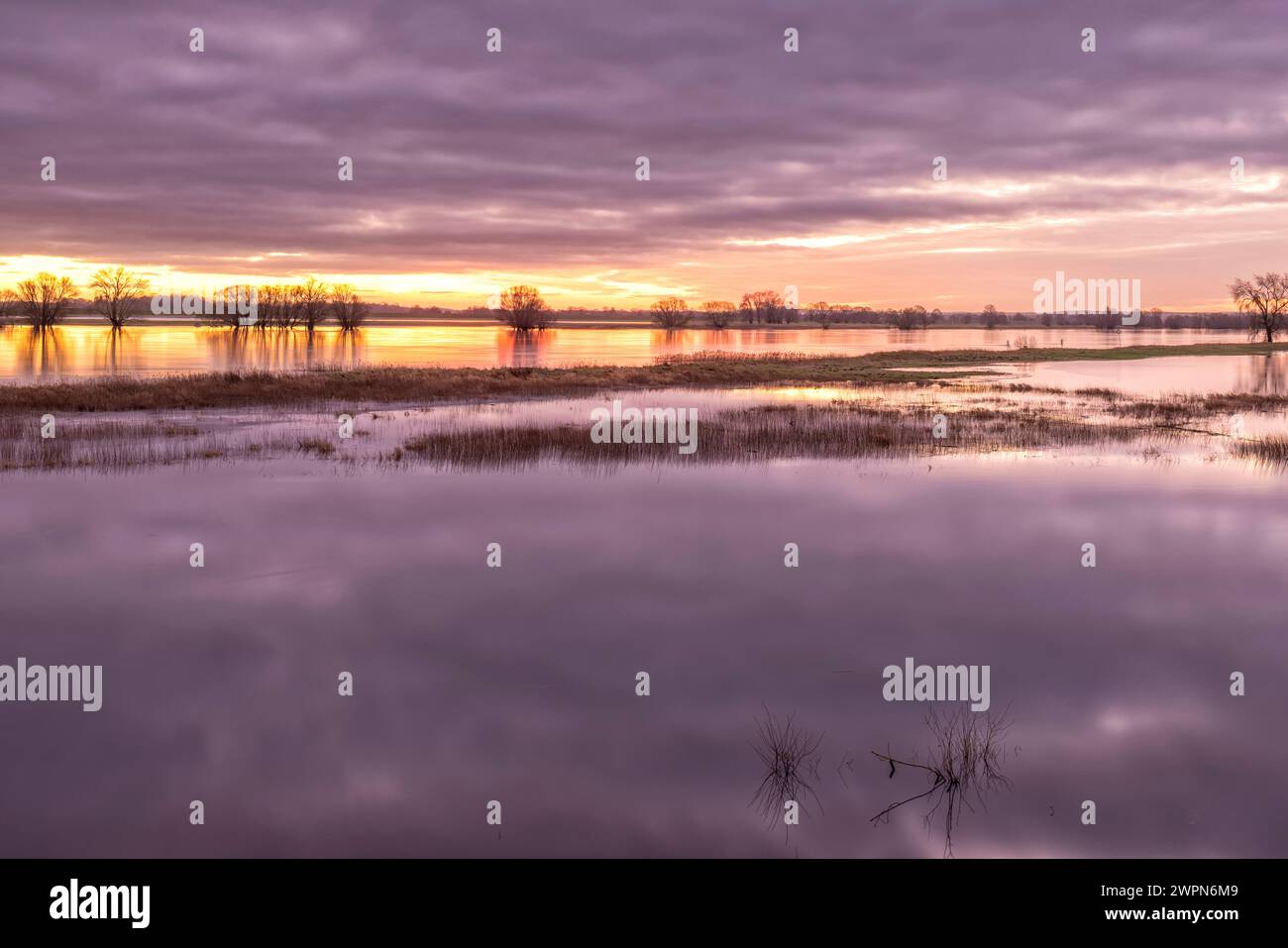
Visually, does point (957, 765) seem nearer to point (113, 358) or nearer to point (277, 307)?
point (113, 358)

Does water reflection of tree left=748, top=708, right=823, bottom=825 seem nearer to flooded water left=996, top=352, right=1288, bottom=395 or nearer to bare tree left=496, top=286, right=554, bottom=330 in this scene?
flooded water left=996, top=352, right=1288, bottom=395

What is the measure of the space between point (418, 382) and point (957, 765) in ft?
147

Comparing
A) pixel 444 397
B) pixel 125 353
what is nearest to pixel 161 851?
pixel 444 397

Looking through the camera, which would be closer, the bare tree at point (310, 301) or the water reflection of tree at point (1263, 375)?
the water reflection of tree at point (1263, 375)

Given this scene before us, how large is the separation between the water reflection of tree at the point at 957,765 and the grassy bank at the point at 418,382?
37825 millimetres

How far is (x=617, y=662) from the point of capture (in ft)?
41.8

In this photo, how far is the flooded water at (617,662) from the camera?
8.55 metres

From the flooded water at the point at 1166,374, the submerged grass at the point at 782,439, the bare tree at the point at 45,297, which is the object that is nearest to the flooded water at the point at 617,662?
the submerged grass at the point at 782,439

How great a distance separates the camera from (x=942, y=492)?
78.1 feet

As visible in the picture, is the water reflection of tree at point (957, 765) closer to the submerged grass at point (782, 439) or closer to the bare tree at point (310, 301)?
the submerged grass at point (782, 439)

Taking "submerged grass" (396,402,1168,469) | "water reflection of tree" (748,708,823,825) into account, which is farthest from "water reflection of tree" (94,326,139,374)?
"water reflection of tree" (748,708,823,825)

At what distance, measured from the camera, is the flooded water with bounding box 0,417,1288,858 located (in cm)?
855
